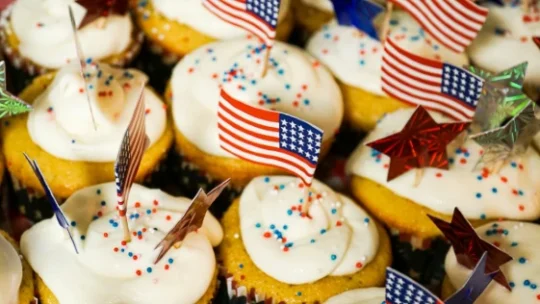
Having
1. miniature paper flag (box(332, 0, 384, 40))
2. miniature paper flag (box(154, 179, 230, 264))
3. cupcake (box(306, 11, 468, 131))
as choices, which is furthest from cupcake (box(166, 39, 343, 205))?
miniature paper flag (box(154, 179, 230, 264))

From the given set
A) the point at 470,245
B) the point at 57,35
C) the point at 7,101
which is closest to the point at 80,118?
the point at 7,101

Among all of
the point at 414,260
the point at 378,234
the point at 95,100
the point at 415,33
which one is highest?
the point at 415,33

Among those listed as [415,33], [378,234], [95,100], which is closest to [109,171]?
[95,100]

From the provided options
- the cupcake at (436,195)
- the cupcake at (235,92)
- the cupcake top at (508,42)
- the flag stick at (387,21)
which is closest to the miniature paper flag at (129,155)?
the cupcake at (235,92)

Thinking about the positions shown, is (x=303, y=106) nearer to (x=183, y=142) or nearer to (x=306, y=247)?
(x=183, y=142)

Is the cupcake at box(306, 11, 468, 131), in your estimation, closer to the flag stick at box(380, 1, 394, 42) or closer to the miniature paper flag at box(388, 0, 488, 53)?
the flag stick at box(380, 1, 394, 42)

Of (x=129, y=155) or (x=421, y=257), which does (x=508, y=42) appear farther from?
(x=129, y=155)

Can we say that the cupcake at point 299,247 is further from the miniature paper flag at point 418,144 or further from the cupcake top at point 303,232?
the miniature paper flag at point 418,144
